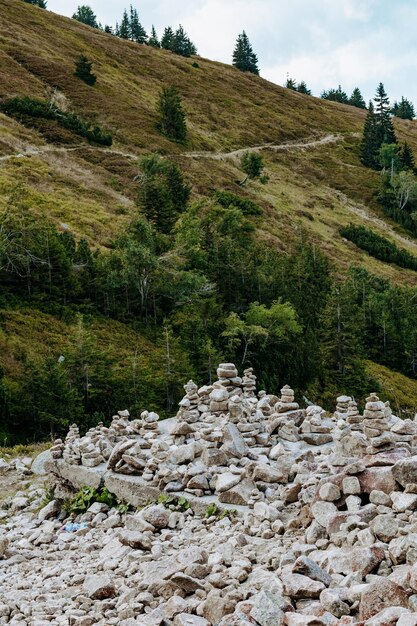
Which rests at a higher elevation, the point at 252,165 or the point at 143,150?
the point at 252,165

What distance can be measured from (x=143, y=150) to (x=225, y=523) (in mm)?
91743

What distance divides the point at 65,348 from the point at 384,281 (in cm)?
5616

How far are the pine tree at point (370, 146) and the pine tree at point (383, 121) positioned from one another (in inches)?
59.4

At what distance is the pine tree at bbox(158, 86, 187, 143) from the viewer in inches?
4158

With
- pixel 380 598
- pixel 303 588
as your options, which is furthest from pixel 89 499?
pixel 380 598

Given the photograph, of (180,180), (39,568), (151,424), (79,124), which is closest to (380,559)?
(39,568)

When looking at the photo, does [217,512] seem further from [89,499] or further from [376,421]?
[89,499]

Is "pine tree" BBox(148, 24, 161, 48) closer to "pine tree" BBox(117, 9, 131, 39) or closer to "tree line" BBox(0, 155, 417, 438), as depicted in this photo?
"pine tree" BBox(117, 9, 131, 39)

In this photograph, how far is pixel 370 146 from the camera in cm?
13888

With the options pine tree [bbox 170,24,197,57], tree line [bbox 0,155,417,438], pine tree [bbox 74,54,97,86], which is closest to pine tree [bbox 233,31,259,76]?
pine tree [bbox 170,24,197,57]

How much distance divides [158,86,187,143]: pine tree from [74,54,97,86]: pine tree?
14.1 m

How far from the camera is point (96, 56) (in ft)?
416

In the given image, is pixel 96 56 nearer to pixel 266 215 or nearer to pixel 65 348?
A: pixel 266 215

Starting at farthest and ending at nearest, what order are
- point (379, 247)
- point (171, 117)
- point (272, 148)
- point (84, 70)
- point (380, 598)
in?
1. point (272, 148)
2. point (84, 70)
3. point (171, 117)
4. point (379, 247)
5. point (380, 598)
